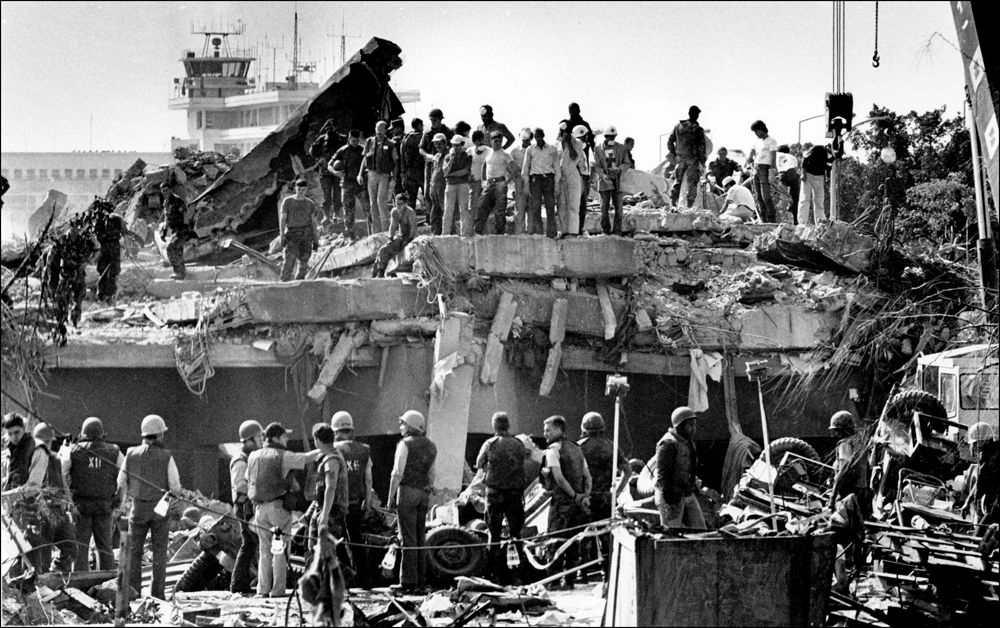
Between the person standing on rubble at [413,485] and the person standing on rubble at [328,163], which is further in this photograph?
the person standing on rubble at [328,163]

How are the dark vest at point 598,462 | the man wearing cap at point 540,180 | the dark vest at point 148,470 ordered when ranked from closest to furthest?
the dark vest at point 148,470 < the dark vest at point 598,462 < the man wearing cap at point 540,180

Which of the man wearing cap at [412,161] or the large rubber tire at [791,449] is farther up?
the man wearing cap at [412,161]

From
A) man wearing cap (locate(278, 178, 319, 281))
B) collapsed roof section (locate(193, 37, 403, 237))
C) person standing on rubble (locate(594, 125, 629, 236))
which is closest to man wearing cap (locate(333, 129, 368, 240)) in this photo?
man wearing cap (locate(278, 178, 319, 281))

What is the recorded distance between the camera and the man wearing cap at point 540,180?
17047 millimetres

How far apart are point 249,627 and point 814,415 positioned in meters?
9.69

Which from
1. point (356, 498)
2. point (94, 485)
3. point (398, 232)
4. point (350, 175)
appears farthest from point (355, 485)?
point (350, 175)

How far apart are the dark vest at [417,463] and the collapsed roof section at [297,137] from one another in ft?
34.7

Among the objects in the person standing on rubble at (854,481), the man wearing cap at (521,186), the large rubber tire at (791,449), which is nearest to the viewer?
the person standing on rubble at (854,481)

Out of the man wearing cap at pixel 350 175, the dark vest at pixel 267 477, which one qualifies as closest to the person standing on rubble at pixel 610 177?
the man wearing cap at pixel 350 175

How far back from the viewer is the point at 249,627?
1094cm

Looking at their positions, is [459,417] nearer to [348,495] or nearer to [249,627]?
[348,495]

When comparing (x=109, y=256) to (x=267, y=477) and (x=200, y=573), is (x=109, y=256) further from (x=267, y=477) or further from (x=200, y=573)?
(x=267, y=477)

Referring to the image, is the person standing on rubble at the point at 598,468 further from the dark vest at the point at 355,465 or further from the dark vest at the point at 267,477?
the dark vest at the point at 267,477

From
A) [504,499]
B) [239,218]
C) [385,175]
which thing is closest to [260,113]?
[239,218]
